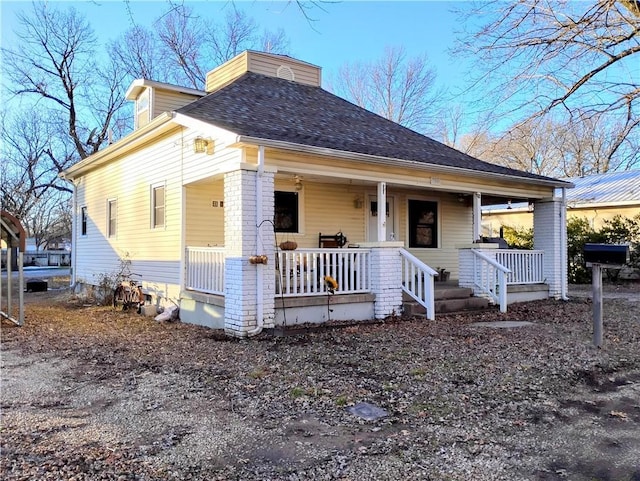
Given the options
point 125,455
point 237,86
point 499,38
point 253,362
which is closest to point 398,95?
point 237,86

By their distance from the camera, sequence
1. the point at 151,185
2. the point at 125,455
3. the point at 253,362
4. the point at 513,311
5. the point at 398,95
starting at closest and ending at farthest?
the point at 125,455, the point at 253,362, the point at 513,311, the point at 151,185, the point at 398,95

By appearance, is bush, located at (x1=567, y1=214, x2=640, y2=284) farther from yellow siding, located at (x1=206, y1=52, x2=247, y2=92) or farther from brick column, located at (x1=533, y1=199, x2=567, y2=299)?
yellow siding, located at (x1=206, y1=52, x2=247, y2=92)

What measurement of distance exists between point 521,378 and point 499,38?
17.9 feet

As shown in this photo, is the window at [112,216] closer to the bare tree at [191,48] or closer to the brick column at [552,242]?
the brick column at [552,242]

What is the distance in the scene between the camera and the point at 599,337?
21.2 feet

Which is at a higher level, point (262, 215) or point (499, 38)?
point (499, 38)

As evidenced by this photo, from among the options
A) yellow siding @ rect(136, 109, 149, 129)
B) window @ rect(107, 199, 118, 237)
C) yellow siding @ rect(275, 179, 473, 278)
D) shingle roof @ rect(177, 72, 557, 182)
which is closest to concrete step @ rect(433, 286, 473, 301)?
yellow siding @ rect(275, 179, 473, 278)

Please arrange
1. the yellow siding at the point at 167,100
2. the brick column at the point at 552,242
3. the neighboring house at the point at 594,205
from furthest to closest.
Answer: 1. the neighboring house at the point at 594,205
2. the yellow siding at the point at 167,100
3. the brick column at the point at 552,242

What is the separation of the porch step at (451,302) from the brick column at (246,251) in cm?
283

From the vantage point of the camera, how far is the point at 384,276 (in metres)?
8.52

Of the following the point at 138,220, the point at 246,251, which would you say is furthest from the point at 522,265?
the point at 138,220

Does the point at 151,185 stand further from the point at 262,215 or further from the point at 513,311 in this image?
the point at 513,311

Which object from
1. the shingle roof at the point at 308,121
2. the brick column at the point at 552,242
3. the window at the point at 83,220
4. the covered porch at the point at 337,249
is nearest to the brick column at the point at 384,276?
the covered porch at the point at 337,249

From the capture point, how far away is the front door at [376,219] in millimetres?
11748
